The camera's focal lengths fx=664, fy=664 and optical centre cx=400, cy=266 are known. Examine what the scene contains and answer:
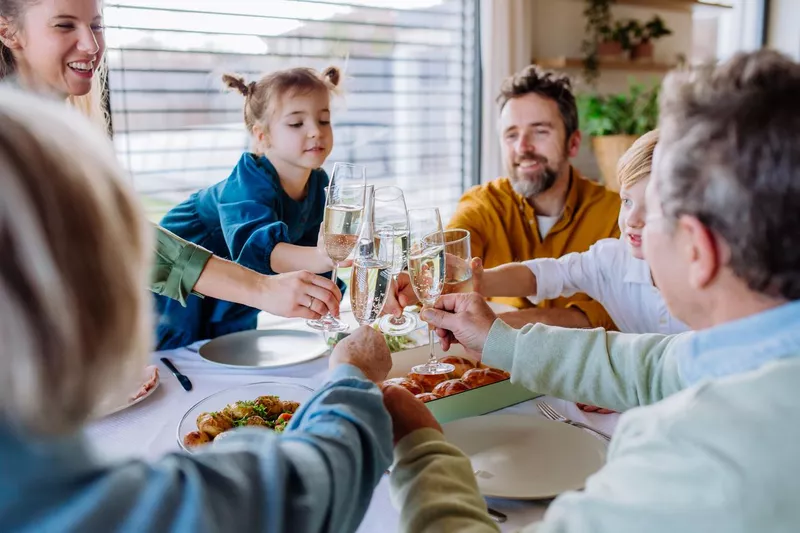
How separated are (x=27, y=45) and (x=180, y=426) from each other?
113 centimetres

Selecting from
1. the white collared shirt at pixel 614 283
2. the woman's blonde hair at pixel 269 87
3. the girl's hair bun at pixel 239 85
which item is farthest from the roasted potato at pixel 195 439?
the girl's hair bun at pixel 239 85

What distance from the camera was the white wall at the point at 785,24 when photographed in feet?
17.5

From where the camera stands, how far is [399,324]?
1.55 meters

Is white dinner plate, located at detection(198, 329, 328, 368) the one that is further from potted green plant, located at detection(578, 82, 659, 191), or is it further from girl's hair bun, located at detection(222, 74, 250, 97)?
potted green plant, located at detection(578, 82, 659, 191)

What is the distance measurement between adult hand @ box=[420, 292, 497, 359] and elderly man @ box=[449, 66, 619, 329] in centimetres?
99

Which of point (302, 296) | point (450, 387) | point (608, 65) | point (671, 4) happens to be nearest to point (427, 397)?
point (450, 387)

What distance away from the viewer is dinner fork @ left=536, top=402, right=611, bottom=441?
1.02m

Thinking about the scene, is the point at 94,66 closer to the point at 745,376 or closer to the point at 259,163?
the point at 259,163

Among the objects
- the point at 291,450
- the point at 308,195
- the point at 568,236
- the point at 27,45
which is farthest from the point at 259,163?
the point at 291,450

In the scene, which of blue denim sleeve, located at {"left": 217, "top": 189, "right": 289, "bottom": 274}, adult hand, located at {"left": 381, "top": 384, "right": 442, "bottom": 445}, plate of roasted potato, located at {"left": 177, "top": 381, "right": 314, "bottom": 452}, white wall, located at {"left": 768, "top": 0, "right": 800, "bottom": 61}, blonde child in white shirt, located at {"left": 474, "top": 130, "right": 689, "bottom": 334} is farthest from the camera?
white wall, located at {"left": 768, "top": 0, "right": 800, "bottom": 61}

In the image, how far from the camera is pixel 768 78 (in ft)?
1.96

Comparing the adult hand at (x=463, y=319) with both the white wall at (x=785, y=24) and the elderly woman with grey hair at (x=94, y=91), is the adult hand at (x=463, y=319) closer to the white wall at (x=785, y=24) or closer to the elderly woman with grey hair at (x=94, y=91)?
the elderly woman with grey hair at (x=94, y=91)

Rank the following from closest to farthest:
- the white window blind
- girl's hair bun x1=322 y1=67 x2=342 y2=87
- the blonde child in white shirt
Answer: the blonde child in white shirt, girl's hair bun x1=322 y1=67 x2=342 y2=87, the white window blind

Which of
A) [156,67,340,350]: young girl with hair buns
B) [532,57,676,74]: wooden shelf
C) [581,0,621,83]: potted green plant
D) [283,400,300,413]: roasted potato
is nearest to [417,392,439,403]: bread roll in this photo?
[283,400,300,413]: roasted potato
